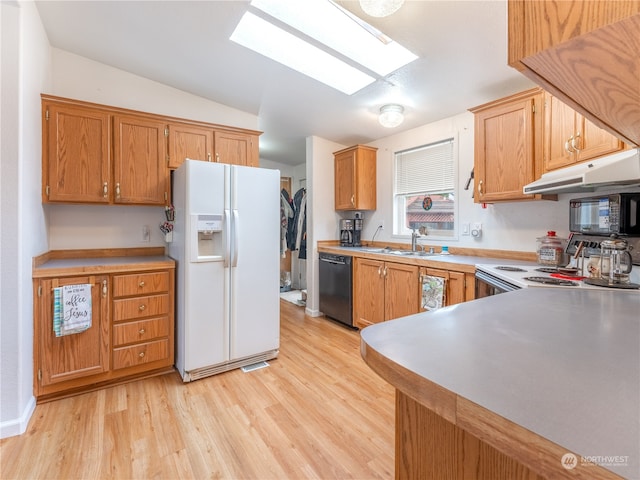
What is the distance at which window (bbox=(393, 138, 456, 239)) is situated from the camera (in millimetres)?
3107

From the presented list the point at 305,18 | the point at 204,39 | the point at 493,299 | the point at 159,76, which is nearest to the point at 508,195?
the point at 493,299

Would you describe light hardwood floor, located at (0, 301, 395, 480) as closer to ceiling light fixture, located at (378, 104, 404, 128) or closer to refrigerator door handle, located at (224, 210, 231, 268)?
refrigerator door handle, located at (224, 210, 231, 268)

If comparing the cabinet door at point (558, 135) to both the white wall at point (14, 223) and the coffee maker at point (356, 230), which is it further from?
the white wall at point (14, 223)

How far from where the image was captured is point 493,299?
109cm

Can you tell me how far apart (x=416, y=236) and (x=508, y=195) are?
1.04 m

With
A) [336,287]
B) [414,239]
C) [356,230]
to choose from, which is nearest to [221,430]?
[336,287]

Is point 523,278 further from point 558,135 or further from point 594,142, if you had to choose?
point 558,135

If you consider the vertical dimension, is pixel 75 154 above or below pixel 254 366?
above

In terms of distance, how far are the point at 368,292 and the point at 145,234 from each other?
2346 mm

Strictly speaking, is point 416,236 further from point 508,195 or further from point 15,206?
point 15,206

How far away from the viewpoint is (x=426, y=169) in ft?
10.9

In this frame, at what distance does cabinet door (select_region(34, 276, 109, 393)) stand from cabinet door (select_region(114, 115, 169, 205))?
81 cm

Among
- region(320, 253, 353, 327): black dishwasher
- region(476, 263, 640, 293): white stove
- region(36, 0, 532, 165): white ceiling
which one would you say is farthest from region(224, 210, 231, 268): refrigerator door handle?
region(476, 263, 640, 293): white stove

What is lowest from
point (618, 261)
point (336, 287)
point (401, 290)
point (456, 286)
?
point (336, 287)
